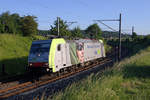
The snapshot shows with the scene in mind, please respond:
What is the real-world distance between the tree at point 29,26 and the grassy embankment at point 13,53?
25.3 feet

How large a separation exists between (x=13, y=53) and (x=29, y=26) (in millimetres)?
13873

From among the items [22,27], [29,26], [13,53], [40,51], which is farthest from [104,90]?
[22,27]

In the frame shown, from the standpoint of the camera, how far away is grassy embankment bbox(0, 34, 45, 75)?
58.8 feet

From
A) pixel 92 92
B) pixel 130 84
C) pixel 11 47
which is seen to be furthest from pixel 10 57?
pixel 92 92

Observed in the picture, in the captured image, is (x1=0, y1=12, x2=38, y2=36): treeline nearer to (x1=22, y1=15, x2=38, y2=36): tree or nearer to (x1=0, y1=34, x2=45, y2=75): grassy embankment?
(x1=22, y1=15, x2=38, y2=36): tree

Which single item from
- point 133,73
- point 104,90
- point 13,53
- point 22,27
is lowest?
point 133,73

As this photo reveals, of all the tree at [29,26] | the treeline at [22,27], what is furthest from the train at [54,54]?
the treeline at [22,27]

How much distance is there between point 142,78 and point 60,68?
20.8 feet

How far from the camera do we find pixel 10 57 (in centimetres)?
1973

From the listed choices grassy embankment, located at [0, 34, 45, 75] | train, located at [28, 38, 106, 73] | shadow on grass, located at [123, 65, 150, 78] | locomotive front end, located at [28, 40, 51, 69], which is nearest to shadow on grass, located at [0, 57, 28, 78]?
grassy embankment, located at [0, 34, 45, 75]

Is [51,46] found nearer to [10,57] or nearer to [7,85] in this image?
[7,85]

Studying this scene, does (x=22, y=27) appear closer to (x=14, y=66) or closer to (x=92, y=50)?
(x=14, y=66)

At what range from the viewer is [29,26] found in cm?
3394

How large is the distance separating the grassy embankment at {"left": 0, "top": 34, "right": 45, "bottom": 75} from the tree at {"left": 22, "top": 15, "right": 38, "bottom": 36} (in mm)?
7723
